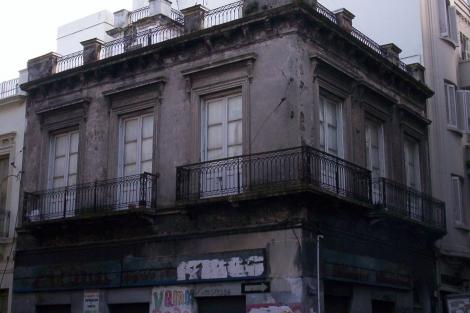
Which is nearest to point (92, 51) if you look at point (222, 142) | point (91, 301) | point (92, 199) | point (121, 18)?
point (92, 199)

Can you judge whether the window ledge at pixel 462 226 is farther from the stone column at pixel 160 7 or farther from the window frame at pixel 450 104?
the stone column at pixel 160 7

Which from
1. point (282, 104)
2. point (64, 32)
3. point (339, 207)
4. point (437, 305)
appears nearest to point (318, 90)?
point (282, 104)

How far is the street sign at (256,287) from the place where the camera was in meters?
14.9

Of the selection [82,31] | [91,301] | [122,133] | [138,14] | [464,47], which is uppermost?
[82,31]

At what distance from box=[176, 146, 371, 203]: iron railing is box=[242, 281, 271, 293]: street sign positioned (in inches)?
72.3

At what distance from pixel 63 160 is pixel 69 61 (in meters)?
2.89

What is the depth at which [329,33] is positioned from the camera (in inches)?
662

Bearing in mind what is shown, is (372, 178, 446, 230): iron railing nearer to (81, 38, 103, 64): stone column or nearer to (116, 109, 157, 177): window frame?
(116, 109, 157, 177): window frame

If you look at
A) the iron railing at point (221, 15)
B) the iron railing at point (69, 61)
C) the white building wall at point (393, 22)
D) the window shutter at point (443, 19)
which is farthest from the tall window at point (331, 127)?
the iron railing at point (69, 61)

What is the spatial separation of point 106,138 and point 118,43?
274 centimetres

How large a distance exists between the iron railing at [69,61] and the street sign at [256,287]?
28.4ft

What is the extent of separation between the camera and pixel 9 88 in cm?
2223

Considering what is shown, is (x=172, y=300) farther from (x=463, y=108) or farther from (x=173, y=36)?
(x=463, y=108)

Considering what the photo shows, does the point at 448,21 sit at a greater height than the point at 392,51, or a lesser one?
greater
